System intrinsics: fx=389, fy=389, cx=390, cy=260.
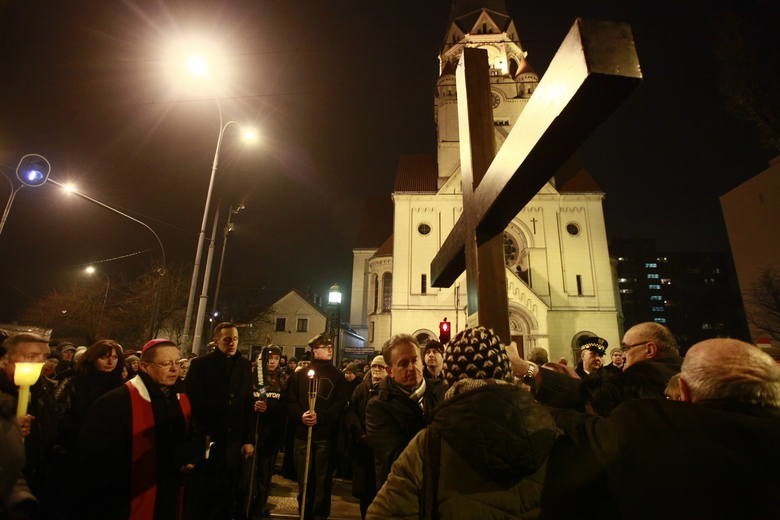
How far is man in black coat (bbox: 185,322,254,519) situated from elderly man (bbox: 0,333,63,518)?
1.17m

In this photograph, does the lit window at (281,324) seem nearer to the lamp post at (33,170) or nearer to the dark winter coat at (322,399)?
the lamp post at (33,170)

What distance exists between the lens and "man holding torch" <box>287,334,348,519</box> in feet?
15.7

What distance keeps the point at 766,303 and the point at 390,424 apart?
28.2 meters

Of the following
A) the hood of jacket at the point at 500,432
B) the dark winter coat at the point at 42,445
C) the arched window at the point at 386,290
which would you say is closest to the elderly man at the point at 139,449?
the dark winter coat at the point at 42,445

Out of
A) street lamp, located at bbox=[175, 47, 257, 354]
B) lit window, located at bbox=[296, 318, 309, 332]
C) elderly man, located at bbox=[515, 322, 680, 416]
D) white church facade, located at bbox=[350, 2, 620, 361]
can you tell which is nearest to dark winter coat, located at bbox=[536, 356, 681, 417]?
elderly man, located at bbox=[515, 322, 680, 416]

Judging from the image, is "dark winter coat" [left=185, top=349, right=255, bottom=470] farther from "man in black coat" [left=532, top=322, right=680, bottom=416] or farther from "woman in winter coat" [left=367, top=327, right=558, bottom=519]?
"man in black coat" [left=532, top=322, right=680, bottom=416]

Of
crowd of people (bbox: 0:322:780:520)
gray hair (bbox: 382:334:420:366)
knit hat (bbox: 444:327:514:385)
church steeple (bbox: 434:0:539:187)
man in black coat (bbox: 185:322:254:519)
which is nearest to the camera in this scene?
crowd of people (bbox: 0:322:780:520)

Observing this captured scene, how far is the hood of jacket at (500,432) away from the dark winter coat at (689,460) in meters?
0.22

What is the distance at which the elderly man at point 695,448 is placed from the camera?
1113 mm

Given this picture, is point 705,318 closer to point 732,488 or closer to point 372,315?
point 372,315

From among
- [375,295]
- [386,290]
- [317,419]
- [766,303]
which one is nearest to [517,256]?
[386,290]

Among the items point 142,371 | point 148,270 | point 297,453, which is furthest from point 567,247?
point 148,270

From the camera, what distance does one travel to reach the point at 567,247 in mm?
25484

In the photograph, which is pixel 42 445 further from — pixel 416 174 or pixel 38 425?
pixel 416 174
